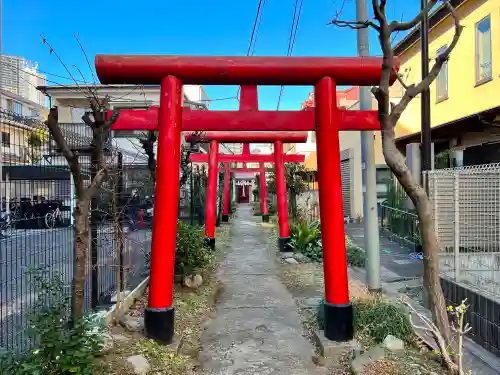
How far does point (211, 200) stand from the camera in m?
11.9

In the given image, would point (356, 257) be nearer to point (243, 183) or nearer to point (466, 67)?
point (466, 67)

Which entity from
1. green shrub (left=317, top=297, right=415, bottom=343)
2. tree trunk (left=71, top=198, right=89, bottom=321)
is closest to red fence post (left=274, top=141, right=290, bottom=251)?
green shrub (left=317, top=297, right=415, bottom=343)

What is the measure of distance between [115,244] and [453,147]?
32.7ft

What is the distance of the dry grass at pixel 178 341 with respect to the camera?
387 cm

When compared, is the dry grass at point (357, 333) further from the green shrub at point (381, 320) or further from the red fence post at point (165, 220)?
the red fence post at point (165, 220)

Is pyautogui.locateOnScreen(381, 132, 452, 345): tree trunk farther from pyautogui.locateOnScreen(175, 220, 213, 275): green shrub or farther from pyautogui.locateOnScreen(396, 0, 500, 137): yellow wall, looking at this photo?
pyautogui.locateOnScreen(396, 0, 500, 137): yellow wall

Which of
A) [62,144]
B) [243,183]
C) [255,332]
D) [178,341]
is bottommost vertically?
[255,332]

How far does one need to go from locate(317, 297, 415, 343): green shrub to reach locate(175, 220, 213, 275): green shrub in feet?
9.14

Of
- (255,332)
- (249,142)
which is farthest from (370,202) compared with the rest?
(249,142)

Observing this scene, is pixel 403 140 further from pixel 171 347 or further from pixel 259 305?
pixel 171 347

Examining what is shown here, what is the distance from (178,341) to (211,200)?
7.34m

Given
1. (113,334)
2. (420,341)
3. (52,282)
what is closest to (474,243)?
(420,341)

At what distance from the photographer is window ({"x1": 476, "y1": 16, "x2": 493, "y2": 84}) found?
10414 mm

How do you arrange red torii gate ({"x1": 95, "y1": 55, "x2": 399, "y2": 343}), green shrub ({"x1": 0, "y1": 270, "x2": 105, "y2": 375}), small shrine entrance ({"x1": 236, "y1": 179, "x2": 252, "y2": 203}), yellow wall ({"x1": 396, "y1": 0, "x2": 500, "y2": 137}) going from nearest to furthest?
green shrub ({"x1": 0, "y1": 270, "x2": 105, "y2": 375}) < red torii gate ({"x1": 95, "y1": 55, "x2": 399, "y2": 343}) < yellow wall ({"x1": 396, "y1": 0, "x2": 500, "y2": 137}) < small shrine entrance ({"x1": 236, "y1": 179, "x2": 252, "y2": 203})
